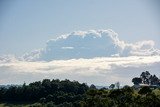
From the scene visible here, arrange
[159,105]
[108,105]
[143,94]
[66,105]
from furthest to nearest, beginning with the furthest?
[66,105]
[143,94]
[108,105]
[159,105]

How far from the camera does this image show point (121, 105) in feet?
429

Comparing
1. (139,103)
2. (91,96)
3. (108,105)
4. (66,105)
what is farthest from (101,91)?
(66,105)

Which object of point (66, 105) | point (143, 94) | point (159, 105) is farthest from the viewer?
point (66, 105)

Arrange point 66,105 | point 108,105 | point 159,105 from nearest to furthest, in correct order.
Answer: point 159,105
point 108,105
point 66,105

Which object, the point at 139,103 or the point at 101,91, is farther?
the point at 101,91

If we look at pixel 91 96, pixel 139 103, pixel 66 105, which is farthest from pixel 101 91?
pixel 66 105

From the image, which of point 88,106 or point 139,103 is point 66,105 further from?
point 139,103

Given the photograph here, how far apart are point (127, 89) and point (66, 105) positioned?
5678 centimetres

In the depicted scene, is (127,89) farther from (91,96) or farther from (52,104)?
(52,104)

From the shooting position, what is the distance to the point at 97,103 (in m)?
138

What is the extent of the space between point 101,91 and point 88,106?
11.5 m

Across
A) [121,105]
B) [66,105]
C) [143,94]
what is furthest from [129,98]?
[66,105]

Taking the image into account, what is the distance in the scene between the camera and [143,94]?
146 m

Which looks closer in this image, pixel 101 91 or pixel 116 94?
pixel 116 94
